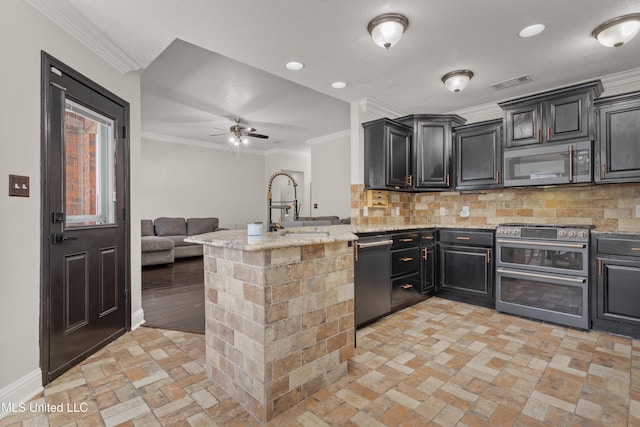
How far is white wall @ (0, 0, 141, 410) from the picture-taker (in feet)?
5.59

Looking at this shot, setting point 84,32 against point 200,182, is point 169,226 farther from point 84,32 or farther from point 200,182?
point 84,32

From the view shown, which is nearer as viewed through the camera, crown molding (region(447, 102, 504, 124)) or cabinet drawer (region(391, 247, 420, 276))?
cabinet drawer (region(391, 247, 420, 276))

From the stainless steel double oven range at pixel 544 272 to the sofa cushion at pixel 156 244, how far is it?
544 cm

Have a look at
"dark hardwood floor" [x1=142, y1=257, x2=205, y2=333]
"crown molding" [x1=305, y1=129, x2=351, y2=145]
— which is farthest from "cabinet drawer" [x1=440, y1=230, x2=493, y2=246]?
"crown molding" [x1=305, y1=129, x2=351, y2=145]

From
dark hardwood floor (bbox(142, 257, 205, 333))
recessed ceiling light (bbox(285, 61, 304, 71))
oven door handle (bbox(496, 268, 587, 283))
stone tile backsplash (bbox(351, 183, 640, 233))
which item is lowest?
dark hardwood floor (bbox(142, 257, 205, 333))

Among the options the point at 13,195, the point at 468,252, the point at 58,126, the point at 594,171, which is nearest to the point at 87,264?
the point at 13,195

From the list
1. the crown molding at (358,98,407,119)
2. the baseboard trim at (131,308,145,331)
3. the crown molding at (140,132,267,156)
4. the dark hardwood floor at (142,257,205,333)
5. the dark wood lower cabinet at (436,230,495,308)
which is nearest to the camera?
the baseboard trim at (131,308,145,331)

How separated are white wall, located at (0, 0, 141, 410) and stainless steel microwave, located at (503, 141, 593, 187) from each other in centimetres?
413

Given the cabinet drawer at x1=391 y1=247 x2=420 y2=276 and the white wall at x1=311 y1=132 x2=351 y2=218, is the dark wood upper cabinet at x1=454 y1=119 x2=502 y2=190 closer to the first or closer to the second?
the cabinet drawer at x1=391 y1=247 x2=420 y2=276

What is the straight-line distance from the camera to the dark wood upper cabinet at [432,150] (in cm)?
394

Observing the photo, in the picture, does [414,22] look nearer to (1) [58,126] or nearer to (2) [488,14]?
(2) [488,14]

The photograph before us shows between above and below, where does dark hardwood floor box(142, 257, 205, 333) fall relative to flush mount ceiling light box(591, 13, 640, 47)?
below

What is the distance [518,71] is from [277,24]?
2392 millimetres

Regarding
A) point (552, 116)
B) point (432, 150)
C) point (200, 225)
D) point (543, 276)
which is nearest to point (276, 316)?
point (543, 276)
